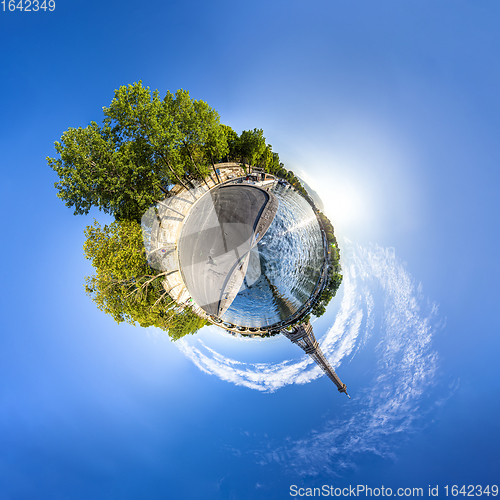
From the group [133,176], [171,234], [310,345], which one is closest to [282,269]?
[171,234]

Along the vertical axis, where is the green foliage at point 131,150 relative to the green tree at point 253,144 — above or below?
below

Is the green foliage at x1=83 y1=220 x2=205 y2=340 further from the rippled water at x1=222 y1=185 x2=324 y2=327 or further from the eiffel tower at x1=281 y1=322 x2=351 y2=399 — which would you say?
the eiffel tower at x1=281 y1=322 x2=351 y2=399

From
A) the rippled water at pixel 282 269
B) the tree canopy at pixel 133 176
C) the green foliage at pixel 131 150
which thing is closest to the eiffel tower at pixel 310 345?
the tree canopy at pixel 133 176

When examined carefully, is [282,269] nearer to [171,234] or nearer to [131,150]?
[171,234]

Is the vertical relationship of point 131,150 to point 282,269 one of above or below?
above

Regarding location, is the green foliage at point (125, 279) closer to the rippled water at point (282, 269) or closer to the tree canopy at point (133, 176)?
the tree canopy at point (133, 176)
